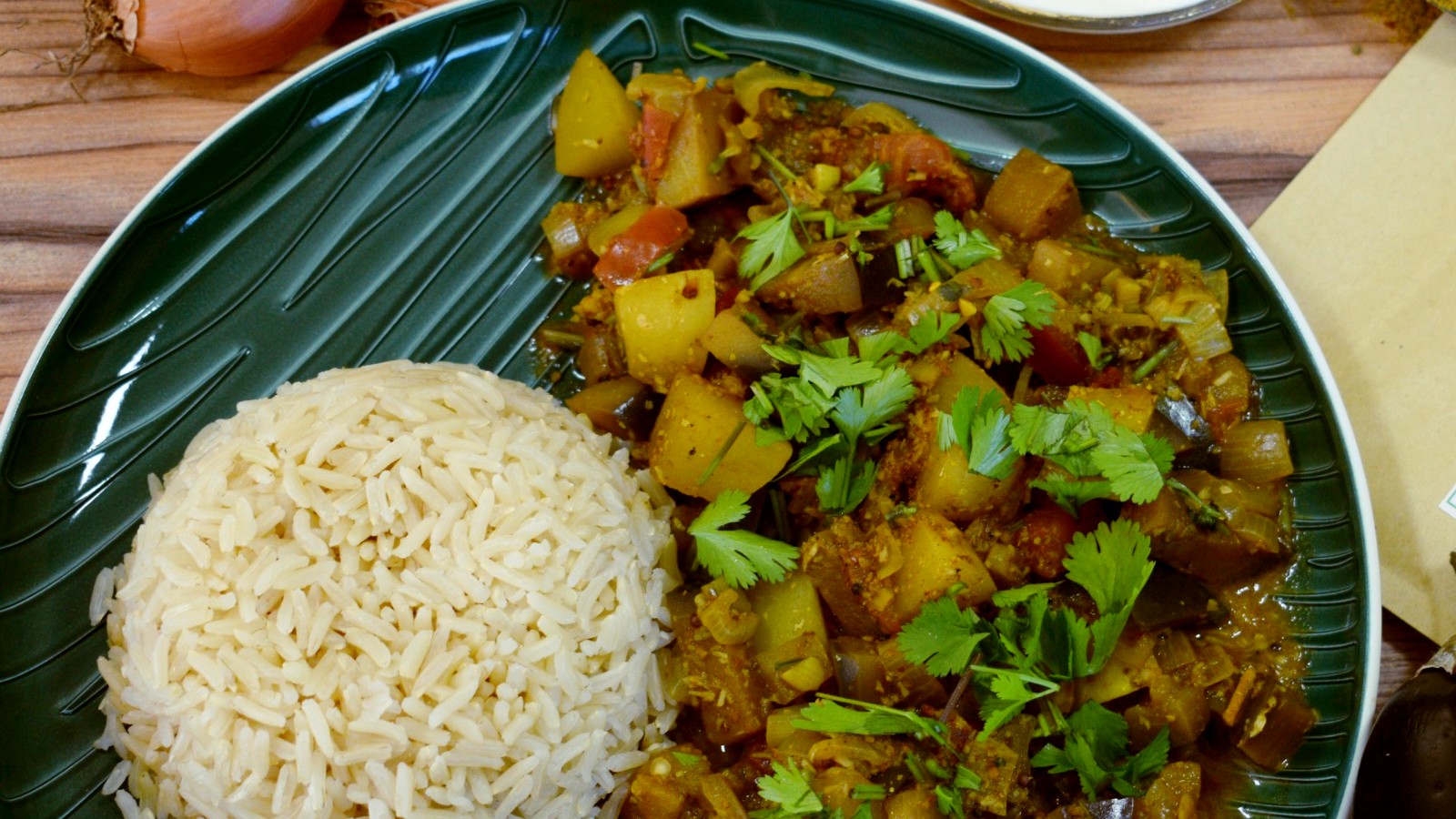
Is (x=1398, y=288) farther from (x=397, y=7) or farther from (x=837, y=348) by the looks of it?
(x=397, y=7)

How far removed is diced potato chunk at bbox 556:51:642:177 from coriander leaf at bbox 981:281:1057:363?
1.23 metres

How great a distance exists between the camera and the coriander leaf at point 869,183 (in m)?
2.87

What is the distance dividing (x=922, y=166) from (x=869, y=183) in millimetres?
199

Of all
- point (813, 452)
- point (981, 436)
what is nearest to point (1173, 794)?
point (981, 436)

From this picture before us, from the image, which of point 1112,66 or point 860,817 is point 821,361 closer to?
point 860,817

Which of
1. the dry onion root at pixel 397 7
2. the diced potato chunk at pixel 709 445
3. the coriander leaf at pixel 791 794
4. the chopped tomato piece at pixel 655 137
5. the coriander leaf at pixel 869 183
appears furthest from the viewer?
the dry onion root at pixel 397 7

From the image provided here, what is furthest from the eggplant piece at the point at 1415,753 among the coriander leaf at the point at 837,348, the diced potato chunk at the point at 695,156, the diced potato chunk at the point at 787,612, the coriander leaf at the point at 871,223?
the diced potato chunk at the point at 695,156

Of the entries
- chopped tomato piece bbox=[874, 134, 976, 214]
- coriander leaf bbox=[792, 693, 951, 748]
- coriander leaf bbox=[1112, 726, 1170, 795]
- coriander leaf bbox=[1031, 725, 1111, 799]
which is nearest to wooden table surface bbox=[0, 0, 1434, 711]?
chopped tomato piece bbox=[874, 134, 976, 214]

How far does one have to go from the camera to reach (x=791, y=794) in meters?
2.33

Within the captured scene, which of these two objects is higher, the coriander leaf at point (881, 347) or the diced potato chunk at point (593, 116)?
the diced potato chunk at point (593, 116)

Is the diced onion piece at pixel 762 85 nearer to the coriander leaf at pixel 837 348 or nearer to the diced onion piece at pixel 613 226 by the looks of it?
the diced onion piece at pixel 613 226

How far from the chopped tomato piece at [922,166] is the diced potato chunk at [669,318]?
0.67 m

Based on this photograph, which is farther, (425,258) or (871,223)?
(425,258)

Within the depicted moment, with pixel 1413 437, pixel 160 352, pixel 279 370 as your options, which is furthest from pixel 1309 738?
pixel 160 352
